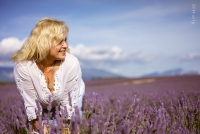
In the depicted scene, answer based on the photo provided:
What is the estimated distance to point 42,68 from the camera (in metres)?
2.21

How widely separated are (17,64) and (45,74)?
281 millimetres

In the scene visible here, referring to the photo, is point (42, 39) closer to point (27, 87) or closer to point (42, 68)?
point (42, 68)

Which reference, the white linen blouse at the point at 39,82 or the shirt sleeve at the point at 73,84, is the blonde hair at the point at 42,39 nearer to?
the white linen blouse at the point at 39,82

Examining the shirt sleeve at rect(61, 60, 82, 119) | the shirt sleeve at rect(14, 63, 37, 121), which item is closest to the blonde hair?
the shirt sleeve at rect(14, 63, 37, 121)

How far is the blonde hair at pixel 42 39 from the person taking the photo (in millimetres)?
2000

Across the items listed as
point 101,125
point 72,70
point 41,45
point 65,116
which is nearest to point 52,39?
point 41,45

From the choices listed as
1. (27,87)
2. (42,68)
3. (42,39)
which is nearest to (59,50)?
(42,39)

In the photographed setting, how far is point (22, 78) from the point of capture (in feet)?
6.72

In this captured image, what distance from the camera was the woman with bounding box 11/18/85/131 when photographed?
79.4 inches

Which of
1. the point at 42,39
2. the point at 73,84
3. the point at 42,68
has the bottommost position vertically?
the point at 73,84

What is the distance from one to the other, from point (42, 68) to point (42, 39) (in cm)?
34

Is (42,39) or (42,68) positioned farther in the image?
(42,68)

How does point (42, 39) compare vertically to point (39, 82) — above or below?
above

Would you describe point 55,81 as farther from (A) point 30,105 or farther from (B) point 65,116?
(B) point 65,116
